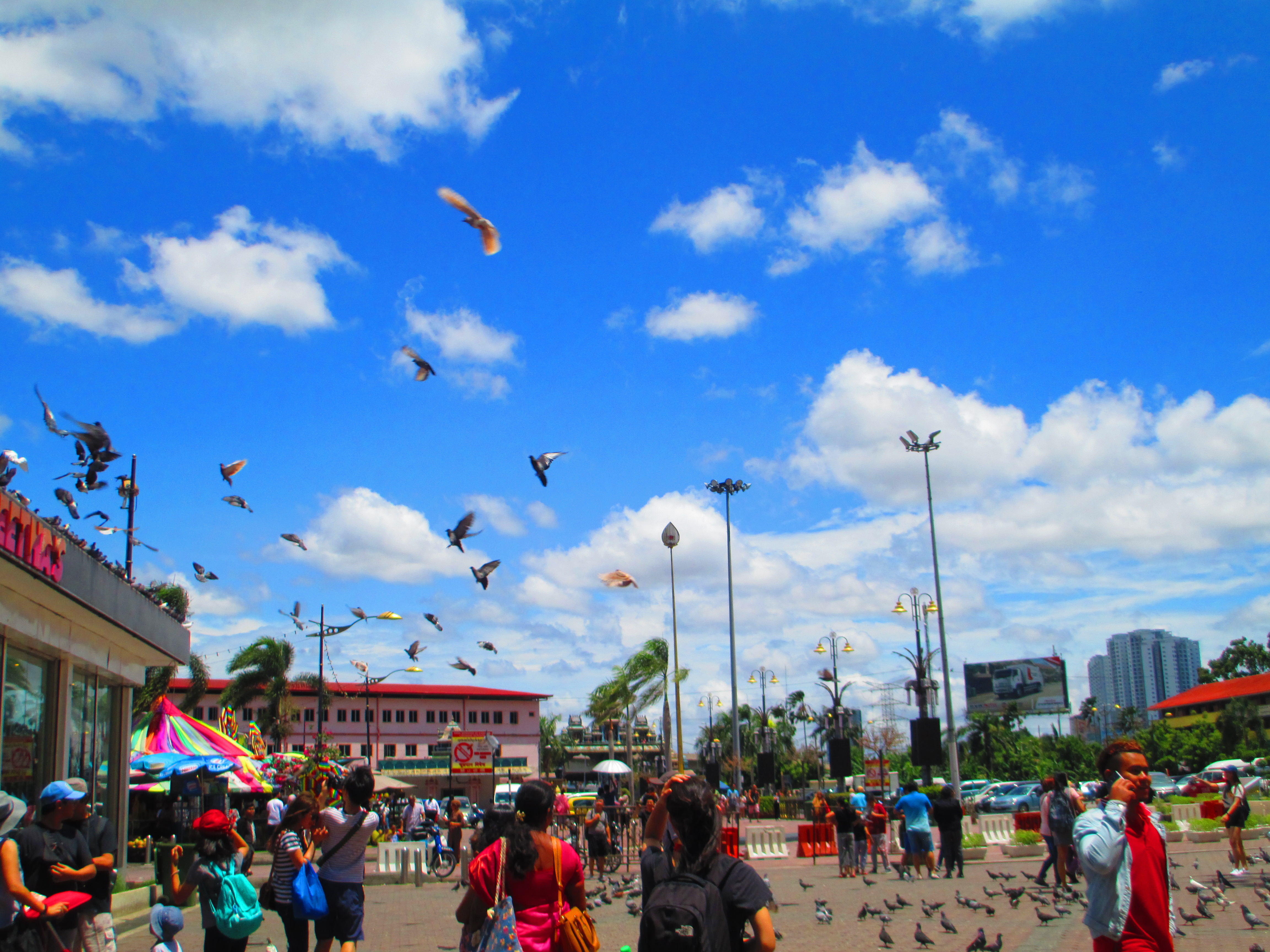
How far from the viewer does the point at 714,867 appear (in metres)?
3.90

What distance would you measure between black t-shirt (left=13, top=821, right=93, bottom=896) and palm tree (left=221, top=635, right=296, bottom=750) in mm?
45660

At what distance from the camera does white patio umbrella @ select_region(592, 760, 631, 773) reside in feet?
110

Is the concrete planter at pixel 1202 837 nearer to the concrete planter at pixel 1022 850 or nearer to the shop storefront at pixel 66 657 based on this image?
the concrete planter at pixel 1022 850

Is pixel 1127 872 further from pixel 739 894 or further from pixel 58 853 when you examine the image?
pixel 58 853

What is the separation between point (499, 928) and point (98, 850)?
11.2 feet

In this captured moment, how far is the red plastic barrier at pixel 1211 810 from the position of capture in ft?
77.7

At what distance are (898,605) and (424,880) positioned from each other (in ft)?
79.4

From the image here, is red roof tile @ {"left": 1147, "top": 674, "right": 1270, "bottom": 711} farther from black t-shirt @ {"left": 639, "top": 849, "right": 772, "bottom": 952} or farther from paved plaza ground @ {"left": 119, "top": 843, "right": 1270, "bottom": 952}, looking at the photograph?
black t-shirt @ {"left": 639, "top": 849, "right": 772, "bottom": 952}

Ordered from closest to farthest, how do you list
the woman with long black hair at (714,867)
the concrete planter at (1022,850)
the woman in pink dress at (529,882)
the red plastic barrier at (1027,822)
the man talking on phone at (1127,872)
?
the woman with long black hair at (714,867)
the woman in pink dress at (529,882)
the man talking on phone at (1127,872)
the concrete planter at (1022,850)
the red plastic barrier at (1027,822)

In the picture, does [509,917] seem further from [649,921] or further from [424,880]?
[424,880]

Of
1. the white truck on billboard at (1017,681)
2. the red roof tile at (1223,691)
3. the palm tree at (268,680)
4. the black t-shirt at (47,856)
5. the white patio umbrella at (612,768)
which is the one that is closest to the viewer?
the black t-shirt at (47,856)

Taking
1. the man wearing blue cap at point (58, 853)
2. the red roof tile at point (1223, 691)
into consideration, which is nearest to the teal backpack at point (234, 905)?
the man wearing blue cap at point (58, 853)

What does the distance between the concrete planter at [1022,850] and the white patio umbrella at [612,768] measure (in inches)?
599

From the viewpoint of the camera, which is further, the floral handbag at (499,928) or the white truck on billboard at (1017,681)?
the white truck on billboard at (1017,681)
